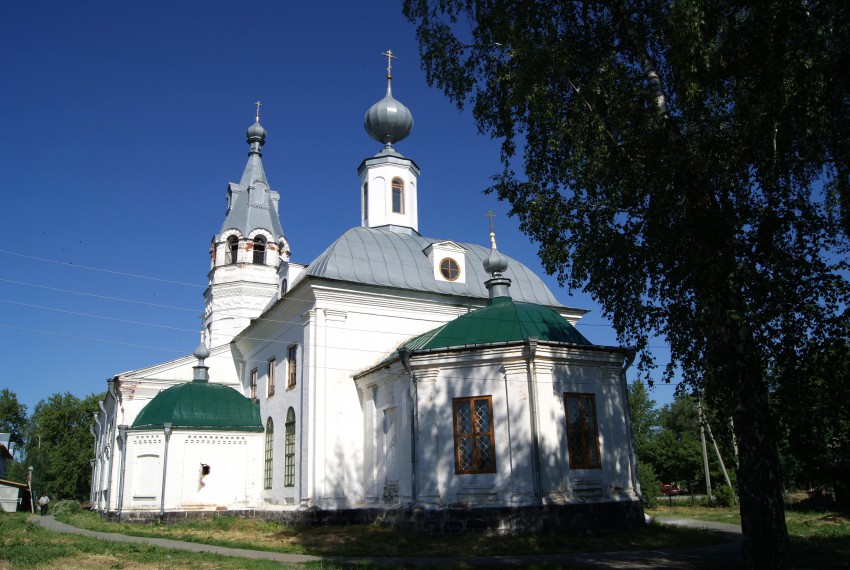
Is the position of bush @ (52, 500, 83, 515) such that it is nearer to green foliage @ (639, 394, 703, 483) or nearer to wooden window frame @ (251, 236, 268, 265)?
wooden window frame @ (251, 236, 268, 265)

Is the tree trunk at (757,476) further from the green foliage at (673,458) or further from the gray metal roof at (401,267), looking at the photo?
the green foliage at (673,458)

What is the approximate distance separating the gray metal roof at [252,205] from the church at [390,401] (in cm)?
723

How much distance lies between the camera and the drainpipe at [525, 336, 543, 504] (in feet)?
47.9

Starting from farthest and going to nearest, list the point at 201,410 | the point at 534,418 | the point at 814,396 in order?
the point at 201,410 < the point at 534,418 < the point at 814,396

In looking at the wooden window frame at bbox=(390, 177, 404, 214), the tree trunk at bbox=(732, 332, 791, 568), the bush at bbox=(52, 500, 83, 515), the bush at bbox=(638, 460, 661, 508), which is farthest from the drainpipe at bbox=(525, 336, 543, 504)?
the bush at bbox=(52, 500, 83, 515)

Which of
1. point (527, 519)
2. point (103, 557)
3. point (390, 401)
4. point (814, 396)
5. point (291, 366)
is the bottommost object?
point (103, 557)

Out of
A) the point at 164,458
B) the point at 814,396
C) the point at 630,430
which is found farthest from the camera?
the point at 164,458

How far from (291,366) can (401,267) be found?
4507 millimetres

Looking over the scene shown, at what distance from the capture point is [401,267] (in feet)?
68.6

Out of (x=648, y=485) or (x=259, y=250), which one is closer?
(x=648, y=485)

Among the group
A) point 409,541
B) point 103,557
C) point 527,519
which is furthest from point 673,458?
point 103,557

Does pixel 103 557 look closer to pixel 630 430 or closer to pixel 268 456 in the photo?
pixel 268 456

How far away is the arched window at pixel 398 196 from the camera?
82.3 ft

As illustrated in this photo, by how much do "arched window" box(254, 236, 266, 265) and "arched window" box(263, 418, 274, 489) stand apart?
1059cm
